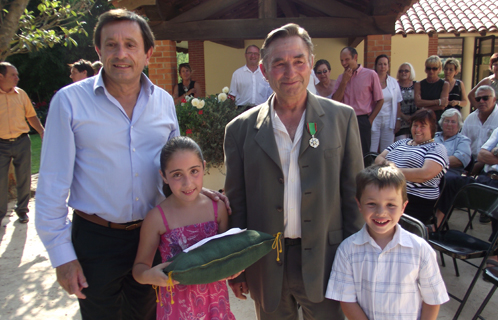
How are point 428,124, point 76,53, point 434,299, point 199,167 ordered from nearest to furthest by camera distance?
1. point 434,299
2. point 199,167
3. point 428,124
4. point 76,53

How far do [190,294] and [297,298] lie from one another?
56 centimetres

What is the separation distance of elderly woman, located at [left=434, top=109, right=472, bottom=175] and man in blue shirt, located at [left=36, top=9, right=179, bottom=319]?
150 inches

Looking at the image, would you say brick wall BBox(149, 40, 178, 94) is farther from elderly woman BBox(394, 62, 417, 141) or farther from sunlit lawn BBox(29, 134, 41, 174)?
sunlit lawn BBox(29, 134, 41, 174)

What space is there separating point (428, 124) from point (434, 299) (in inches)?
91.7

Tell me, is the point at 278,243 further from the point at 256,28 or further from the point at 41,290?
the point at 256,28

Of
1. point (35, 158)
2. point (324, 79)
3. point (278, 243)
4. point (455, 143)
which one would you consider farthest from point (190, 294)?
point (35, 158)

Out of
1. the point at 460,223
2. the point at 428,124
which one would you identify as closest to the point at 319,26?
the point at 428,124

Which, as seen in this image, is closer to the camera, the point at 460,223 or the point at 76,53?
the point at 460,223

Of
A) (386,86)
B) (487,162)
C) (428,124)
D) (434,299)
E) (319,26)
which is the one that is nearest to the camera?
(434,299)

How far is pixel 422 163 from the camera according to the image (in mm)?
3482

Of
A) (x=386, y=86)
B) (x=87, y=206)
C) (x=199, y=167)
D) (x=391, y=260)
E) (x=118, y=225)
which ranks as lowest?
(x=391, y=260)

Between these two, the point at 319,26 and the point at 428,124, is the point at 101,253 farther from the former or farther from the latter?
the point at 319,26

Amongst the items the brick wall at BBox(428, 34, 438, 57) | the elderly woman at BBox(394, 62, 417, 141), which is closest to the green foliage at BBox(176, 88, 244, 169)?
the elderly woman at BBox(394, 62, 417, 141)

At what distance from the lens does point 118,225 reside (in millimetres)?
1843
